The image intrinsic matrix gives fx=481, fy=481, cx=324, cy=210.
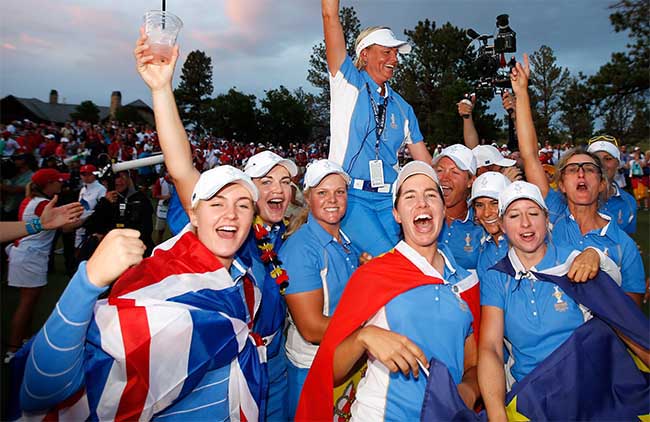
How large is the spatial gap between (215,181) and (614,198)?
448 centimetres

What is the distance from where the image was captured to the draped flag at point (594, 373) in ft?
8.45

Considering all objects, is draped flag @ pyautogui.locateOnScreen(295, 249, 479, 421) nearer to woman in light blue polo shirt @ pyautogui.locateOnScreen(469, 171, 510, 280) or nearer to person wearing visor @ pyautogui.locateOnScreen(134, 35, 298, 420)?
person wearing visor @ pyautogui.locateOnScreen(134, 35, 298, 420)

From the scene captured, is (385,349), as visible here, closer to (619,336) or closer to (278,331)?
(278,331)

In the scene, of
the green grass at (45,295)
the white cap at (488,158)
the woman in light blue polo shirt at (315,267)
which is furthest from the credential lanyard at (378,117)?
the green grass at (45,295)

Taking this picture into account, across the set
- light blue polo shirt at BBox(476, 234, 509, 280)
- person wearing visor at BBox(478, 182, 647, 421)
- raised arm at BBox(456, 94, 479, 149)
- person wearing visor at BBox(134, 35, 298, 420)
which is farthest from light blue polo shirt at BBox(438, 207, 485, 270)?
raised arm at BBox(456, 94, 479, 149)

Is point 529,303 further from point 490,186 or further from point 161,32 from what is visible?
point 161,32

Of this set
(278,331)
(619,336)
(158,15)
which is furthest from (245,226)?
(619,336)

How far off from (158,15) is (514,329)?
9.30ft

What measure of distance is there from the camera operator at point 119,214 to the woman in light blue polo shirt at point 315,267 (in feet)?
17.2

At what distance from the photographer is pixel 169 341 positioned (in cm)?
213

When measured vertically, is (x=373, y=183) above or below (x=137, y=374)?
above

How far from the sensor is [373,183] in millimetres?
4312

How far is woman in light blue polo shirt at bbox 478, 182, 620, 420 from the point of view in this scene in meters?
2.70

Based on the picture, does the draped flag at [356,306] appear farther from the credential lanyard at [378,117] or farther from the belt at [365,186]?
the credential lanyard at [378,117]
